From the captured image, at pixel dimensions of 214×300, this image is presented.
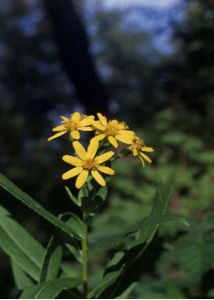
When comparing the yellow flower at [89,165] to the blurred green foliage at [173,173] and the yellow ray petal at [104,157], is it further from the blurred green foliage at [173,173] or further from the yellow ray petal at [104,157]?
the blurred green foliage at [173,173]

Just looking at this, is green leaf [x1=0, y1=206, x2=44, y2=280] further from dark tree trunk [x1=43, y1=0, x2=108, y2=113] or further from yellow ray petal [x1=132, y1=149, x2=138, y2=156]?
dark tree trunk [x1=43, y1=0, x2=108, y2=113]

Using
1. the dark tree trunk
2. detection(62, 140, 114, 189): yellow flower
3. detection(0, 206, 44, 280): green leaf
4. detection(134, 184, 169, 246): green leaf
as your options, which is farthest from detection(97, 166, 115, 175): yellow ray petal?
the dark tree trunk

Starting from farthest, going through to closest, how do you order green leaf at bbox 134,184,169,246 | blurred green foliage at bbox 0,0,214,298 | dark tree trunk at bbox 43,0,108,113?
dark tree trunk at bbox 43,0,108,113 < blurred green foliage at bbox 0,0,214,298 < green leaf at bbox 134,184,169,246

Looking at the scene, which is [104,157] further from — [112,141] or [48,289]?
[48,289]

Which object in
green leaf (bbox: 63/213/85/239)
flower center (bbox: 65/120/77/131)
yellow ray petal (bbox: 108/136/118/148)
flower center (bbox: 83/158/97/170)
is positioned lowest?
green leaf (bbox: 63/213/85/239)

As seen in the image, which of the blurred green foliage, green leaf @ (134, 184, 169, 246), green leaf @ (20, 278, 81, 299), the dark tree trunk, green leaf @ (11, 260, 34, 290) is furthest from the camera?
the dark tree trunk

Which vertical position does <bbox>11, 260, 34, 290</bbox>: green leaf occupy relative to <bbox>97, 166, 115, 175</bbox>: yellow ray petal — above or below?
below

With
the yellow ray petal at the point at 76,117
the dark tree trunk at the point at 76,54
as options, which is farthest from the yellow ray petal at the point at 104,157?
the dark tree trunk at the point at 76,54

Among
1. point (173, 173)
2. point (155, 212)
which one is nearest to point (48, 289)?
point (155, 212)
